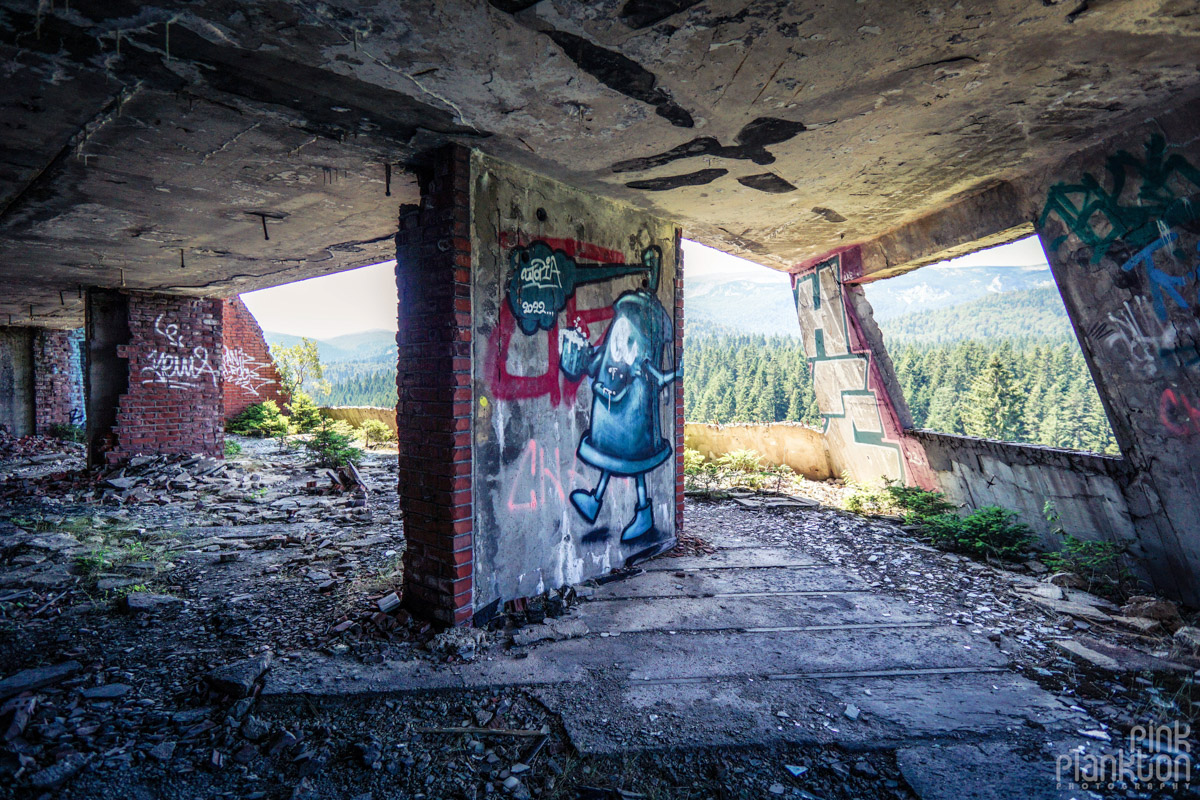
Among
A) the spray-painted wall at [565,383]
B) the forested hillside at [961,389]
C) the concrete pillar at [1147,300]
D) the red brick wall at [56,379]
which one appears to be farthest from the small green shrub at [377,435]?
the forested hillside at [961,389]

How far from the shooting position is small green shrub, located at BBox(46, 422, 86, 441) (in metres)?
12.5

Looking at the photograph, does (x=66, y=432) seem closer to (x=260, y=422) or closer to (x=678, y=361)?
(x=260, y=422)

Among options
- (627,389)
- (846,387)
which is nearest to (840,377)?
(846,387)

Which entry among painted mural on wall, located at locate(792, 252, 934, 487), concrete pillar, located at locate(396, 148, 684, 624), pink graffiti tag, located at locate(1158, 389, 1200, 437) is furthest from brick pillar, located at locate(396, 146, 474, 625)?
painted mural on wall, located at locate(792, 252, 934, 487)

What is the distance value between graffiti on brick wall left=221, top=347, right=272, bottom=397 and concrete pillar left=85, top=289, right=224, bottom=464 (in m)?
5.55

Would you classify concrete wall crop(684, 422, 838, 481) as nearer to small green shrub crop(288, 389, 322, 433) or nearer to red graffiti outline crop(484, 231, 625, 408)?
red graffiti outline crop(484, 231, 625, 408)

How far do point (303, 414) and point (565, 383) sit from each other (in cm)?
1145

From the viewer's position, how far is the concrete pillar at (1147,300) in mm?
3100

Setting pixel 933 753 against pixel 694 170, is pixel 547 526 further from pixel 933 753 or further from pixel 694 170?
pixel 694 170

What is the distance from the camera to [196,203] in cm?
406

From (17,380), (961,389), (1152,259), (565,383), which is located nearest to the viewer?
(1152,259)

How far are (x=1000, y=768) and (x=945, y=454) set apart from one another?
13.2ft

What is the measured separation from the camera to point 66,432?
1263cm

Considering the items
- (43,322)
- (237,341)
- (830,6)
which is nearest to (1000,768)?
(830,6)
